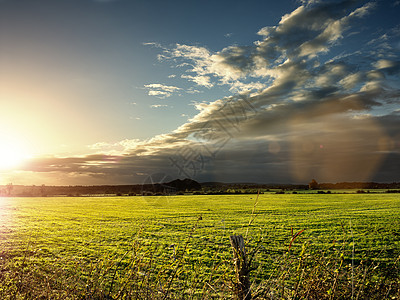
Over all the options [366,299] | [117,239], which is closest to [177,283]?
[366,299]

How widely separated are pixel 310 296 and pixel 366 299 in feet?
2.19

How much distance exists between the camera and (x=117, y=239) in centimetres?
1090

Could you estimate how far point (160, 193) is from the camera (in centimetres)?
5597

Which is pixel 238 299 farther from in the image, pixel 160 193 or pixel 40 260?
pixel 160 193

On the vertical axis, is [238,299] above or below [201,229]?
above

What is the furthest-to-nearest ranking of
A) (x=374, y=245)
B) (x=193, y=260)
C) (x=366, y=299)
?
(x=374, y=245)
(x=193, y=260)
(x=366, y=299)

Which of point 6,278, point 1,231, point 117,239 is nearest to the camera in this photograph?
point 6,278

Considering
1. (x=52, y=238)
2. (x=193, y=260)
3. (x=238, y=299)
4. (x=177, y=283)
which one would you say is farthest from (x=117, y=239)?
(x=238, y=299)

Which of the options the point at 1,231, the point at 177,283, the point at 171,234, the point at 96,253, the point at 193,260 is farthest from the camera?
the point at 1,231

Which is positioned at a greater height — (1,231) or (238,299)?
(238,299)

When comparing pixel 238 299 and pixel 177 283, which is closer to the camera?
pixel 238 299

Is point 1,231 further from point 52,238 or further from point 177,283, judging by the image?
point 177,283

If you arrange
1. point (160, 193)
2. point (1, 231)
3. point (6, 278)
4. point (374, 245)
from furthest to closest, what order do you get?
point (160, 193)
point (1, 231)
point (374, 245)
point (6, 278)

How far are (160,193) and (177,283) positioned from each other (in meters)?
51.2
